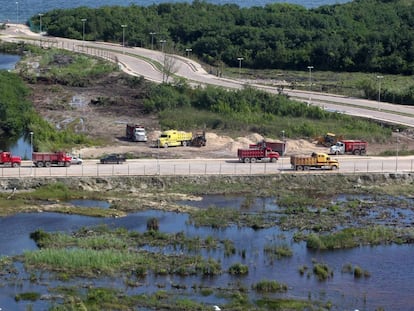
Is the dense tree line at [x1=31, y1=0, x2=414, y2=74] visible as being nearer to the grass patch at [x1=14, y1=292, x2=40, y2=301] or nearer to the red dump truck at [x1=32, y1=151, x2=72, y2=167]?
the red dump truck at [x1=32, y1=151, x2=72, y2=167]

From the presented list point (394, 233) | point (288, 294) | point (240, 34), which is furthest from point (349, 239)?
point (240, 34)

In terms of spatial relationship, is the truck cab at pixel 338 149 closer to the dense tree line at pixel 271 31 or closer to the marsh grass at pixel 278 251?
the marsh grass at pixel 278 251

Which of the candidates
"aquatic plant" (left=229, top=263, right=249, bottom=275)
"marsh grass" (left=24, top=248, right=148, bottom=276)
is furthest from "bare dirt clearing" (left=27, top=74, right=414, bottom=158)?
"aquatic plant" (left=229, top=263, right=249, bottom=275)

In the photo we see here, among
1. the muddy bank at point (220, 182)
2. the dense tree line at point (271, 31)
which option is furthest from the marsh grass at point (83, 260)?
the dense tree line at point (271, 31)

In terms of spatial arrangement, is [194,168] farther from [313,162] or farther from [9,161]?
[9,161]

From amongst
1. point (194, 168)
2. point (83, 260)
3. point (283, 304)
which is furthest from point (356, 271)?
point (194, 168)
